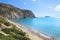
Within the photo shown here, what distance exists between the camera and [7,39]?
17781mm

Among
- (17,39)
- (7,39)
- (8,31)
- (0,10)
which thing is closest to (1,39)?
(7,39)

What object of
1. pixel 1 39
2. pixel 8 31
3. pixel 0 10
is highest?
pixel 0 10

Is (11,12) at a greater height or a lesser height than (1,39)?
greater

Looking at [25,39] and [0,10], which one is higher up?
[0,10]

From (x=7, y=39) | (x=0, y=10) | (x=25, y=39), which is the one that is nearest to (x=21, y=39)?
(x=25, y=39)

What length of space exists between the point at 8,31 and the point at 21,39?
394 centimetres

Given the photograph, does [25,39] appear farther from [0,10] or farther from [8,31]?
[0,10]

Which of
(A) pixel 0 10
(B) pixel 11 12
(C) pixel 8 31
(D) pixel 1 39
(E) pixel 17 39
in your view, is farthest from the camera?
(B) pixel 11 12

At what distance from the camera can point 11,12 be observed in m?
199

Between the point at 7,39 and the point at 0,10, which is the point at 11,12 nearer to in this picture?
the point at 0,10

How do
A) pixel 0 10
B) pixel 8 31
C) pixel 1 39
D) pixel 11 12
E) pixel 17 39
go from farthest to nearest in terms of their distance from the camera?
pixel 11 12
pixel 0 10
pixel 8 31
pixel 17 39
pixel 1 39

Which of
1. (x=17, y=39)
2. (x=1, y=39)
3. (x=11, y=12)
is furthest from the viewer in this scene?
(x=11, y=12)

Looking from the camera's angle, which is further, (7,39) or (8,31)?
(8,31)

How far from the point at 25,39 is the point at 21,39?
58 centimetres
